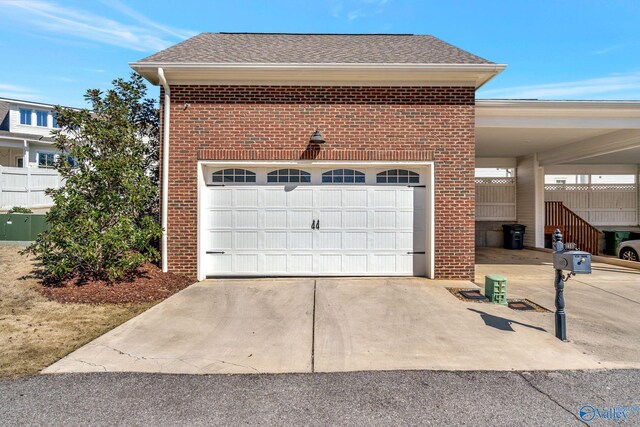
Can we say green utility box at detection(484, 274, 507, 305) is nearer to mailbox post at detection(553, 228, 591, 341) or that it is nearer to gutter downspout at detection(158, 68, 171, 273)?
mailbox post at detection(553, 228, 591, 341)

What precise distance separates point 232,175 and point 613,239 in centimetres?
1425

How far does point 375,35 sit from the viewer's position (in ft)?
32.4

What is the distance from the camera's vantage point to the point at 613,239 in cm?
1303

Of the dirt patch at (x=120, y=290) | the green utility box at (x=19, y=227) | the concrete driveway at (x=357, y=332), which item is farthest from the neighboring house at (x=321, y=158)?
the green utility box at (x=19, y=227)

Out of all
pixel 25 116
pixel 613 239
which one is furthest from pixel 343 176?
pixel 25 116

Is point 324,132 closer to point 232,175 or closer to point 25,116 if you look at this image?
point 232,175

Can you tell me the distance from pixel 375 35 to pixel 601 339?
29.2 feet

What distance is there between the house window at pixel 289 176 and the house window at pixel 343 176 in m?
0.42

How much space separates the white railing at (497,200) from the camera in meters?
14.1

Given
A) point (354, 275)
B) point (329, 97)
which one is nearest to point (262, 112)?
point (329, 97)

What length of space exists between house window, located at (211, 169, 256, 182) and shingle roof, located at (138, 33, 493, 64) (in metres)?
2.22

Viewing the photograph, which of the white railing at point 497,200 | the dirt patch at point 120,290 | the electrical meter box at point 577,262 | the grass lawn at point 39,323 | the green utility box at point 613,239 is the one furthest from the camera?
the white railing at point 497,200

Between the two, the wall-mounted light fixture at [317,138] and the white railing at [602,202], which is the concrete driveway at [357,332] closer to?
the wall-mounted light fixture at [317,138]

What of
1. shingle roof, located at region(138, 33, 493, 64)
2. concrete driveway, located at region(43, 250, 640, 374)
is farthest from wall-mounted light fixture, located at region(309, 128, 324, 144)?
concrete driveway, located at region(43, 250, 640, 374)
